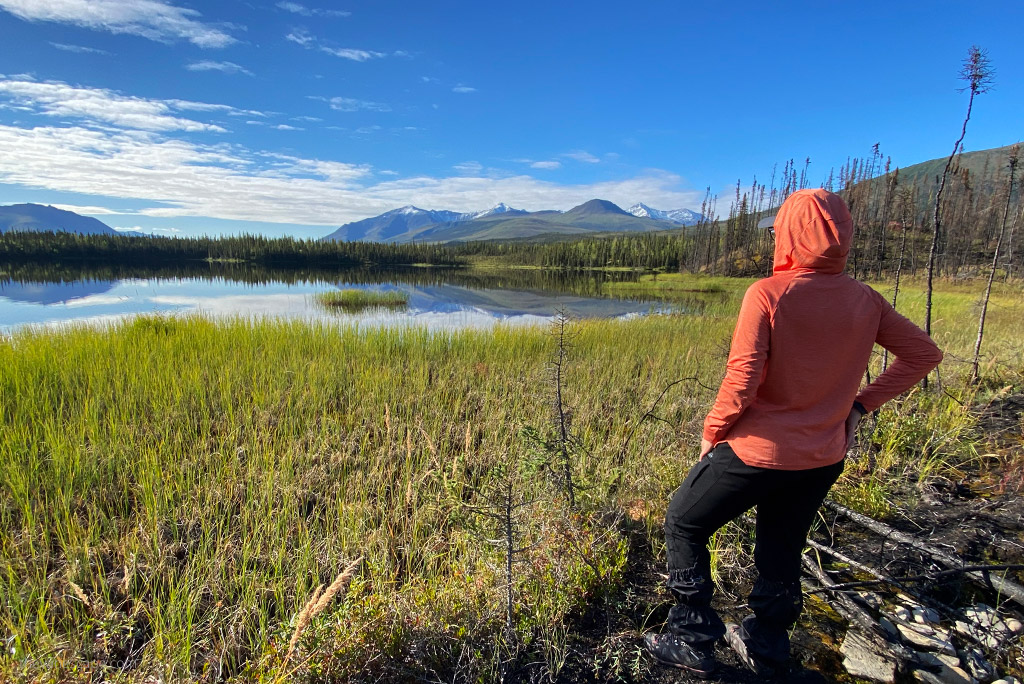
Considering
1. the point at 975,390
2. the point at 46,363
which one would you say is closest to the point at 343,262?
the point at 46,363

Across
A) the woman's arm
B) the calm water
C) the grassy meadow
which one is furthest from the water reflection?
the woman's arm

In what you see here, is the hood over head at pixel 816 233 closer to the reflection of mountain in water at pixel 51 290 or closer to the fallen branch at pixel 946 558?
the fallen branch at pixel 946 558

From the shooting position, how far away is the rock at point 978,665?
76.8 inches

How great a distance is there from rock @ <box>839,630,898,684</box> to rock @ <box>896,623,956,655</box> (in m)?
0.21

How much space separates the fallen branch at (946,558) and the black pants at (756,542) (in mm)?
1299

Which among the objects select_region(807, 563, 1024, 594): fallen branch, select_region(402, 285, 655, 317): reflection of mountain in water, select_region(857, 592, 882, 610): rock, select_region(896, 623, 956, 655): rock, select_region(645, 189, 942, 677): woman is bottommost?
select_region(402, 285, 655, 317): reflection of mountain in water

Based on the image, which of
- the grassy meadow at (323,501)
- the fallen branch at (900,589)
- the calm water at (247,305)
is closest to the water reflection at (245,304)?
the calm water at (247,305)

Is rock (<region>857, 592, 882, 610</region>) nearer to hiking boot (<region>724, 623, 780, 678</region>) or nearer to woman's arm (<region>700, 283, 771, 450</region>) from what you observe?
hiking boot (<region>724, 623, 780, 678</region>)

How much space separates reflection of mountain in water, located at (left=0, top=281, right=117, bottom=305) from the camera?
21.8m

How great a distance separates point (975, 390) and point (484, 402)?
6.03 metres

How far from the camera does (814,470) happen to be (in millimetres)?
1787

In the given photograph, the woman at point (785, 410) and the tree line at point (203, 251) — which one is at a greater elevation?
the tree line at point (203, 251)

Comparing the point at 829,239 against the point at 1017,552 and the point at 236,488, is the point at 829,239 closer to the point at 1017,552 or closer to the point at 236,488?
the point at 1017,552

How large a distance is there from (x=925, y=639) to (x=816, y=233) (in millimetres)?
→ 2122
